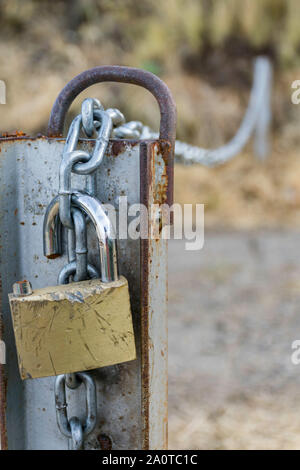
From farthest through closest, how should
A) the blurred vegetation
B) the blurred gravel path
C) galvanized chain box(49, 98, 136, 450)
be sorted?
1. the blurred vegetation
2. the blurred gravel path
3. galvanized chain box(49, 98, 136, 450)

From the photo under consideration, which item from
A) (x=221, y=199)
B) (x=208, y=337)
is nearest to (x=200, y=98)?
(x=221, y=199)

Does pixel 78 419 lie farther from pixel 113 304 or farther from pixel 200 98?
pixel 200 98

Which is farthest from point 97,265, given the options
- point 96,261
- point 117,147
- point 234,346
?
point 234,346

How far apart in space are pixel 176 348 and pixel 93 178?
1609 mm

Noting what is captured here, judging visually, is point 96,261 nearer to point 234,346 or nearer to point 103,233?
point 103,233

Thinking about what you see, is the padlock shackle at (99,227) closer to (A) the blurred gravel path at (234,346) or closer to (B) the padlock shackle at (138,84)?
(B) the padlock shackle at (138,84)

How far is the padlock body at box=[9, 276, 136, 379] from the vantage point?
492 millimetres

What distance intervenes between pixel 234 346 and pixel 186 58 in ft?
12.5

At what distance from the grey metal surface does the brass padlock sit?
34 millimetres

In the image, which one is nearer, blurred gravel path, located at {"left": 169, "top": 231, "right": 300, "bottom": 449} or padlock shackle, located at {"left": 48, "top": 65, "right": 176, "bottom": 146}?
padlock shackle, located at {"left": 48, "top": 65, "right": 176, "bottom": 146}

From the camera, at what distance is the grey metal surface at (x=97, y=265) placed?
53 centimetres

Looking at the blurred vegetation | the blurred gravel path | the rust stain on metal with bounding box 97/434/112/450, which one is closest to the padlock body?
the rust stain on metal with bounding box 97/434/112/450

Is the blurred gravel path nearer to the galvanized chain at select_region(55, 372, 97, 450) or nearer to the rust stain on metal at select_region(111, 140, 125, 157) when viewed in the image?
the galvanized chain at select_region(55, 372, 97, 450)

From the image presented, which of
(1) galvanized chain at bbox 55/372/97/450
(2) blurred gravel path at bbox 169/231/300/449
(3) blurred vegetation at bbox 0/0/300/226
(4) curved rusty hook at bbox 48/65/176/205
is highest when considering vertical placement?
(3) blurred vegetation at bbox 0/0/300/226
